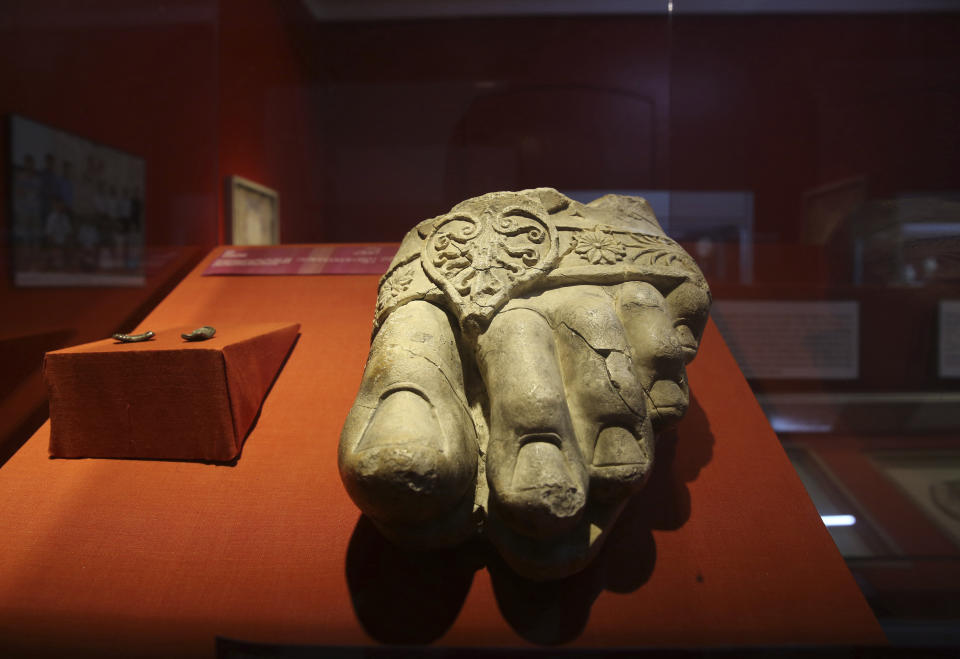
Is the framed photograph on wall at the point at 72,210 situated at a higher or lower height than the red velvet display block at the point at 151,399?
higher

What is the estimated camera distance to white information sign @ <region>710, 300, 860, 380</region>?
3.04 m

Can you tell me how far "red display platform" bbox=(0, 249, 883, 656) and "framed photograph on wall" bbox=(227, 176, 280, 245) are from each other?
1.91 m

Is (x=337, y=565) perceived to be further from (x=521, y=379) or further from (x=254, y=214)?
(x=254, y=214)

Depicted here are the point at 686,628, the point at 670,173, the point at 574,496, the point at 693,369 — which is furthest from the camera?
the point at 670,173

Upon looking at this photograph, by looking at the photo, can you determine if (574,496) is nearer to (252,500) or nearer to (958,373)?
(252,500)

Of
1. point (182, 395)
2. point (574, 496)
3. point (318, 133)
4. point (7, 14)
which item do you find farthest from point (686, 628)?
point (318, 133)

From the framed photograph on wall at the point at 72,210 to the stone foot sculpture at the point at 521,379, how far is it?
1.38 metres

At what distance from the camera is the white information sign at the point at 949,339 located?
118 inches

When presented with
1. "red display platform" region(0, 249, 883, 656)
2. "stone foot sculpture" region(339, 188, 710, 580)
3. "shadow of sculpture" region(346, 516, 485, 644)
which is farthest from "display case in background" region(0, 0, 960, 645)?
"shadow of sculpture" region(346, 516, 485, 644)

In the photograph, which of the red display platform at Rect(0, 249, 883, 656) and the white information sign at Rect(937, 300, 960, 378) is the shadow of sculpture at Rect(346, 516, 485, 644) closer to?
the red display platform at Rect(0, 249, 883, 656)

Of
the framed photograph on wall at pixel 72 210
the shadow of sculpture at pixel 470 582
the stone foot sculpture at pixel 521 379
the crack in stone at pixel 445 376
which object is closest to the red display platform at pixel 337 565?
the shadow of sculpture at pixel 470 582

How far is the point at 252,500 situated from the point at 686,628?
1.35 metres

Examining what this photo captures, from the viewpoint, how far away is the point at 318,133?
12.2 feet

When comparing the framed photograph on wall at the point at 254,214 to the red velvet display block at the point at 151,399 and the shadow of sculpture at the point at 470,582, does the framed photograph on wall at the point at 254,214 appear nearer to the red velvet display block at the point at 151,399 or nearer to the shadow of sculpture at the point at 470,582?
the red velvet display block at the point at 151,399
